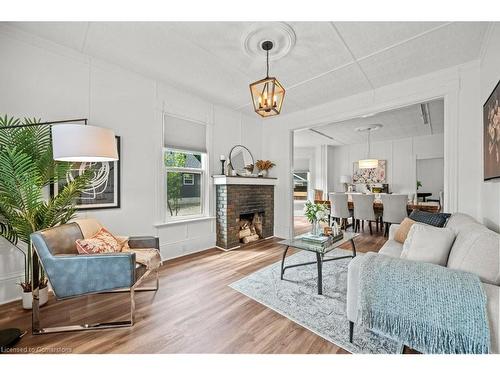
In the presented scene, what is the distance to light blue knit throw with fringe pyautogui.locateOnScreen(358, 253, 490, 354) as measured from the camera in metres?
1.20

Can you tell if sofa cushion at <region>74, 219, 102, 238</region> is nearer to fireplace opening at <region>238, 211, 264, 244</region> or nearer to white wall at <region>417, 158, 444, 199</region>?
fireplace opening at <region>238, 211, 264, 244</region>

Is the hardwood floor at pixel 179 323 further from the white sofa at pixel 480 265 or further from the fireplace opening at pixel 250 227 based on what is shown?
the fireplace opening at pixel 250 227

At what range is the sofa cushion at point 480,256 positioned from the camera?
4.35ft

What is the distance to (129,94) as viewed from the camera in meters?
3.13

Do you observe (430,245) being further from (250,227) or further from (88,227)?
(250,227)

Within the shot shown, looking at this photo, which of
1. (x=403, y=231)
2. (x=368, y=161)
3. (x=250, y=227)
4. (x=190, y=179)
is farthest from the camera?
(x=368, y=161)

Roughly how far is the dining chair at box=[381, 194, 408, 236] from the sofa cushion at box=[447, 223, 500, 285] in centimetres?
339

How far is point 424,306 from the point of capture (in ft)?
4.31

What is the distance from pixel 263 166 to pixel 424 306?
12.6ft

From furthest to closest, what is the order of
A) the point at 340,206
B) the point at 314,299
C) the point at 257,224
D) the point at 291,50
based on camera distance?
the point at 340,206 < the point at 257,224 < the point at 291,50 < the point at 314,299

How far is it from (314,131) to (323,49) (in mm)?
3977

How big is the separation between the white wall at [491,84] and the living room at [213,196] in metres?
0.03

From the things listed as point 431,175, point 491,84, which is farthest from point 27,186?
point 431,175
